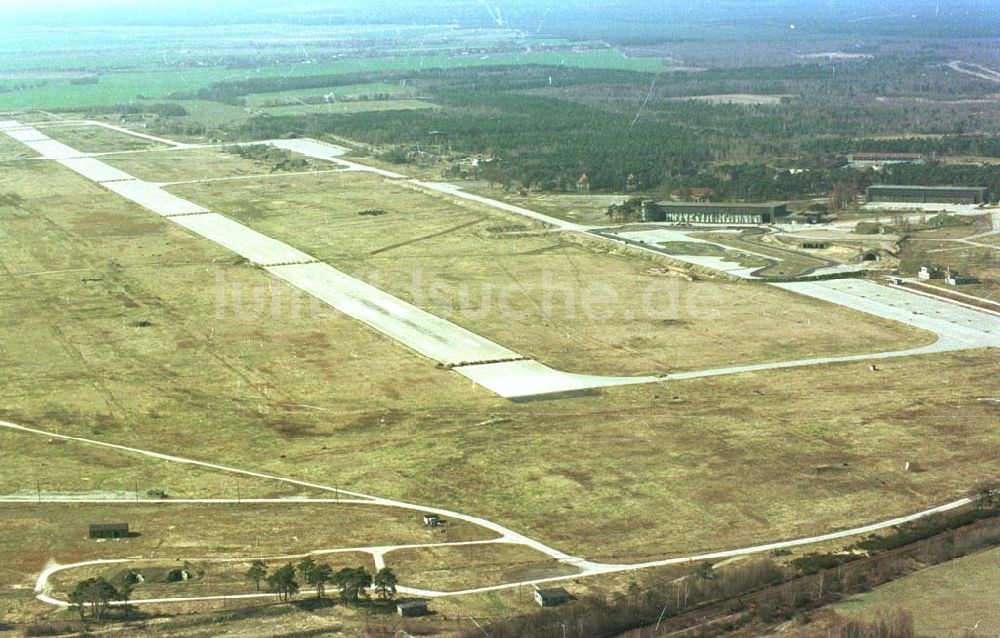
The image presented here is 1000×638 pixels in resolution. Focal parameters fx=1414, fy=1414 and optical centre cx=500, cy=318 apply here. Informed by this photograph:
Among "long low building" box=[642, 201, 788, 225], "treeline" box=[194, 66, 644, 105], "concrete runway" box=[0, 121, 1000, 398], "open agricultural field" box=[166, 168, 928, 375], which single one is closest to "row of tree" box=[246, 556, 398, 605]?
"concrete runway" box=[0, 121, 1000, 398]

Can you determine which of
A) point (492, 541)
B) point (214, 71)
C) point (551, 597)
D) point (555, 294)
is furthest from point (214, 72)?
point (551, 597)

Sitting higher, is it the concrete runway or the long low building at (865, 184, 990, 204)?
the long low building at (865, 184, 990, 204)

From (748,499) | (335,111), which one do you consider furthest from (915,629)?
(335,111)

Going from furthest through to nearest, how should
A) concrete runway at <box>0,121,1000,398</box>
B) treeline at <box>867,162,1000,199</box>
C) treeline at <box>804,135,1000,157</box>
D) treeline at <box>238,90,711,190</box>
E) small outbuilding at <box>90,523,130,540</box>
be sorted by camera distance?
treeline at <box>804,135,1000,157</box>, treeline at <box>238,90,711,190</box>, treeline at <box>867,162,1000,199</box>, concrete runway at <box>0,121,1000,398</box>, small outbuilding at <box>90,523,130,540</box>

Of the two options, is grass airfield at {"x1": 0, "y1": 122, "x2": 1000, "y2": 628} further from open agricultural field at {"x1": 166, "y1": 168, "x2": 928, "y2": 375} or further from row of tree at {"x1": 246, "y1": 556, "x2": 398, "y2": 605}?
row of tree at {"x1": 246, "y1": 556, "x2": 398, "y2": 605}

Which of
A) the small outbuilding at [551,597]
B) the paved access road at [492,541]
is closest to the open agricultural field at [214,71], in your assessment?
the paved access road at [492,541]

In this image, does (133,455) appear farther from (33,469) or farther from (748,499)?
(748,499)
